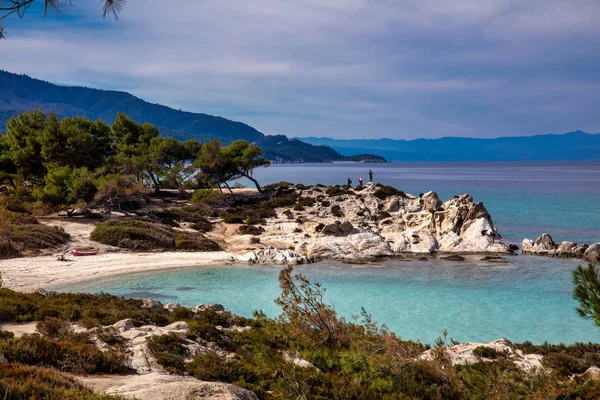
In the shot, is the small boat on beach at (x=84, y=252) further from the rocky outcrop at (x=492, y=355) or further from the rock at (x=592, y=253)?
the rock at (x=592, y=253)

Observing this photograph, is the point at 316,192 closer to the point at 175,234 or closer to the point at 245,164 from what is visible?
the point at 245,164

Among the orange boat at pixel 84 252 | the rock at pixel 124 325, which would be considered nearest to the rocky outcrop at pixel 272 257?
the orange boat at pixel 84 252

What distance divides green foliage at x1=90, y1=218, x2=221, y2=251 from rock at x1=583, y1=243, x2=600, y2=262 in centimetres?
2530

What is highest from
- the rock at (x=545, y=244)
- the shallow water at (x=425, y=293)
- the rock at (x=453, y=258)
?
the rock at (x=545, y=244)

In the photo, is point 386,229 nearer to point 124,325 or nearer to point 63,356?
point 124,325

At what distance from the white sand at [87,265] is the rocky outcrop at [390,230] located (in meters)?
3.47

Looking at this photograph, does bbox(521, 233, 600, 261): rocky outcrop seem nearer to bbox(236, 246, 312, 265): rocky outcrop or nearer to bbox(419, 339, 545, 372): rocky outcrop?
bbox(236, 246, 312, 265): rocky outcrop

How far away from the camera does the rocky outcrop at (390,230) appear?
3106cm

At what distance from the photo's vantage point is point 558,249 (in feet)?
101

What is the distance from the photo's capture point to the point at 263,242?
33.2 metres

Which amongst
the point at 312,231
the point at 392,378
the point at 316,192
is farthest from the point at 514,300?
the point at 316,192

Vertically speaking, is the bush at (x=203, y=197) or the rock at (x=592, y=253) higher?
the bush at (x=203, y=197)

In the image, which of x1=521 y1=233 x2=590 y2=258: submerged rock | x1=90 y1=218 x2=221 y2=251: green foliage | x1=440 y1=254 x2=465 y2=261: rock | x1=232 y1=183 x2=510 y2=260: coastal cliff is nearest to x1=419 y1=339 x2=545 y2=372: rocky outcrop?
x1=232 y1=183 x2=510 y2=260: coastal cliff

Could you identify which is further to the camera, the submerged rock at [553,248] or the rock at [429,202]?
the rock at [429,202]
